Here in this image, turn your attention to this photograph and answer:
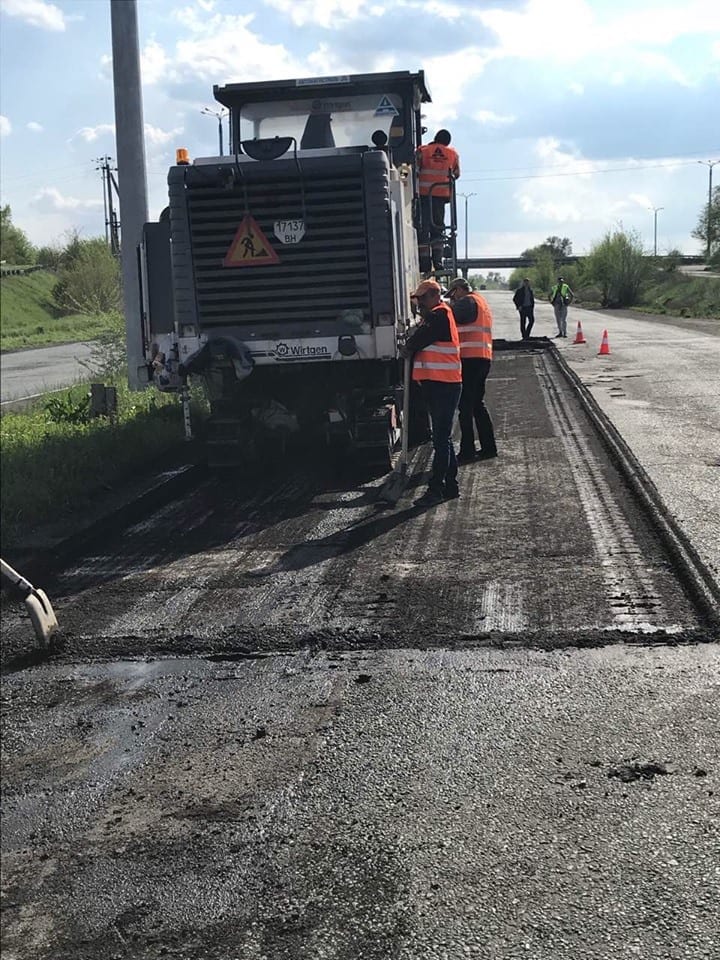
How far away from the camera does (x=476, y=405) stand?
10984mm

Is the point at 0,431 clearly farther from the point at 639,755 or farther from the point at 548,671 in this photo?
the point at 639,755

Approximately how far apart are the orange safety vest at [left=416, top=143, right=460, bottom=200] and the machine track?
11.8 ft

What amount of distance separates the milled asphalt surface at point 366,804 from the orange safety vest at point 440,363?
4.03 m

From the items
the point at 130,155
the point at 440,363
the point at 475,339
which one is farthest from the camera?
the point at 130,155

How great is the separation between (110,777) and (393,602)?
7.53 feet

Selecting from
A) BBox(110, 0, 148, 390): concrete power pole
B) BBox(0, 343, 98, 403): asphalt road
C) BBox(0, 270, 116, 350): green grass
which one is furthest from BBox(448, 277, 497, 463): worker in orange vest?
BBox(0, 270, 116, 350): green grass

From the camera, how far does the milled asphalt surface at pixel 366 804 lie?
136 inches

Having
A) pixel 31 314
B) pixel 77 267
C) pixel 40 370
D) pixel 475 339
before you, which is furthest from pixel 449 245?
pixel 31 314

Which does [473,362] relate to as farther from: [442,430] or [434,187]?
[434,187]

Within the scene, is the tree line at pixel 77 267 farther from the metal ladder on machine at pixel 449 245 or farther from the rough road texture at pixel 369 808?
the rough road texture at pixel 369 808

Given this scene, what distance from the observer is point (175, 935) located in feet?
11.6

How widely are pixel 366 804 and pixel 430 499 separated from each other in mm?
5065

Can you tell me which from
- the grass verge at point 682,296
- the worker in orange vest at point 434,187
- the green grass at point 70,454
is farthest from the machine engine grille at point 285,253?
the grass verge at point 682,296

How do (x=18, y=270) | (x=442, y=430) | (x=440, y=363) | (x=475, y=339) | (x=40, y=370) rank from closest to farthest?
(x=442, y=430) → (x=440, y=363) → (x=475, y=339) → (x=40, y=370) → (x=18, y=270)
